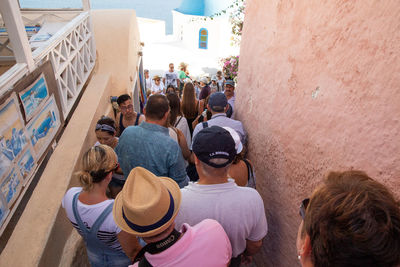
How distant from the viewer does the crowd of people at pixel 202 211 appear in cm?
86

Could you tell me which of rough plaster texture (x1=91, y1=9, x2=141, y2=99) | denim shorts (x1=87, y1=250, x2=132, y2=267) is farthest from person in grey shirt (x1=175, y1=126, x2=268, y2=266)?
rough plaster texture (x1=91, y1=9, x2=141, y2=99)

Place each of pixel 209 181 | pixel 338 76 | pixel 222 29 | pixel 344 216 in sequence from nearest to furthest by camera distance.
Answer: pixel 344 216 < pixel 338 76 < pixel 209 181 < pixel 222 29

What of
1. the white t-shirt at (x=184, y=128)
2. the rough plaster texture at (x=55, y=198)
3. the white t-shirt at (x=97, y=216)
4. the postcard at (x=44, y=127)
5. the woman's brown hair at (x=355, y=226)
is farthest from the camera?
the white t-shirt at (x=184, y=128)

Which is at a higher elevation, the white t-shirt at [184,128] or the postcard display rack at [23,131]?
the postcard display rack at [23,131]

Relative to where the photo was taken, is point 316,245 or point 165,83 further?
point 165,83

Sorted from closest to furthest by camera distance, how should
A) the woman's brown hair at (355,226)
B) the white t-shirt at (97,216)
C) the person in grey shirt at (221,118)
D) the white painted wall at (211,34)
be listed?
the woman's brown hair at (355,226)
the white t-shirt at (97,216)
the person in grey shirt at (221,118)
the white painted wall at (211,34)

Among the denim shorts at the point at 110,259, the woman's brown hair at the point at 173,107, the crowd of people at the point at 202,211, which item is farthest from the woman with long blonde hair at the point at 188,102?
the denim shorts at the point at 110,259

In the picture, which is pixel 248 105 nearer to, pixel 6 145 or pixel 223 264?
pixel 223 264

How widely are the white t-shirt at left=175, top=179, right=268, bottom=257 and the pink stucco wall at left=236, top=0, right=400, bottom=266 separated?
1.78 feet

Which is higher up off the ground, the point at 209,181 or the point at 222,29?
the point at 209,181

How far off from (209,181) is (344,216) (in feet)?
3.18

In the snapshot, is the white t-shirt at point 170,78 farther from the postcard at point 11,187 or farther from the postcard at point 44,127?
the postcard at point 11,187

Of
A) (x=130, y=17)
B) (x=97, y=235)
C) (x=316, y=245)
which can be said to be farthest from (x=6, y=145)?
(x=130, y=17)

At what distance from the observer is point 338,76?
63.7 inches
